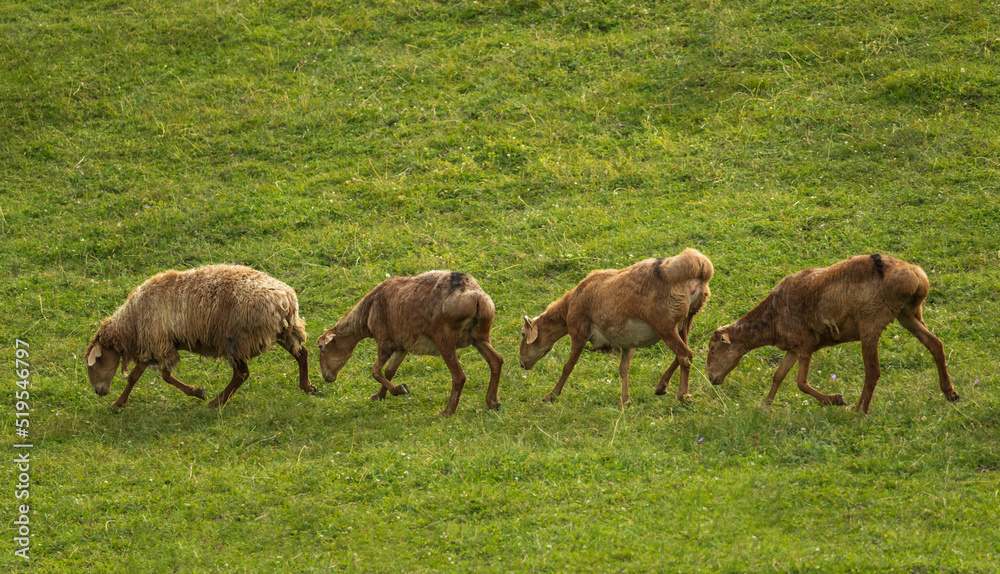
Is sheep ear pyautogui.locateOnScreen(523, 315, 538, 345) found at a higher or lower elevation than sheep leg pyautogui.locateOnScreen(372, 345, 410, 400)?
higher

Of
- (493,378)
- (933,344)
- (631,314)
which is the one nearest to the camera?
(933,344)

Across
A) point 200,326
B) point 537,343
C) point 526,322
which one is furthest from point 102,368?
point 537,343

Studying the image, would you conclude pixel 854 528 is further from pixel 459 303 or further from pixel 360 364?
pixel 360 364

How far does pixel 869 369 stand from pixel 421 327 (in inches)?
198

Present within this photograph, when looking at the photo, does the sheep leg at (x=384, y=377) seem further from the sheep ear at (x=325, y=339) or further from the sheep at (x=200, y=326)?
the sheep at (x=200, y=326)

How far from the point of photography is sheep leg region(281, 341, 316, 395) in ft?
40.1

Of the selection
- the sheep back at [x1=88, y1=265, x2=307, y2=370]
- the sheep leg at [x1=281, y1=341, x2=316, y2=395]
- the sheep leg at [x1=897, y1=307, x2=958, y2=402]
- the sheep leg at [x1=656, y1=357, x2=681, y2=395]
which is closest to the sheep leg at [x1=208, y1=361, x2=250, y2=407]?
the sheep back at [x1=88, y1=265, x2=307, y2=370]

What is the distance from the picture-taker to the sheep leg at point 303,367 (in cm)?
1221

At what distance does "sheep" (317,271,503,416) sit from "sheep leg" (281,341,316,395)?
0.70 feet

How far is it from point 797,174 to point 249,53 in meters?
12.9

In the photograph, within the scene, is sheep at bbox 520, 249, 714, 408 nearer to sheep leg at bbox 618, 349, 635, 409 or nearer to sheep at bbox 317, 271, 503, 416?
sheep leg at bbox 618, 349, 635, 409

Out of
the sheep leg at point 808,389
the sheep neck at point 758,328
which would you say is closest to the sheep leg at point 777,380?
the sheep leg at point 808,389

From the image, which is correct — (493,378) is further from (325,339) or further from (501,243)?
(501,243)

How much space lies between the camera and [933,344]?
377 inches
